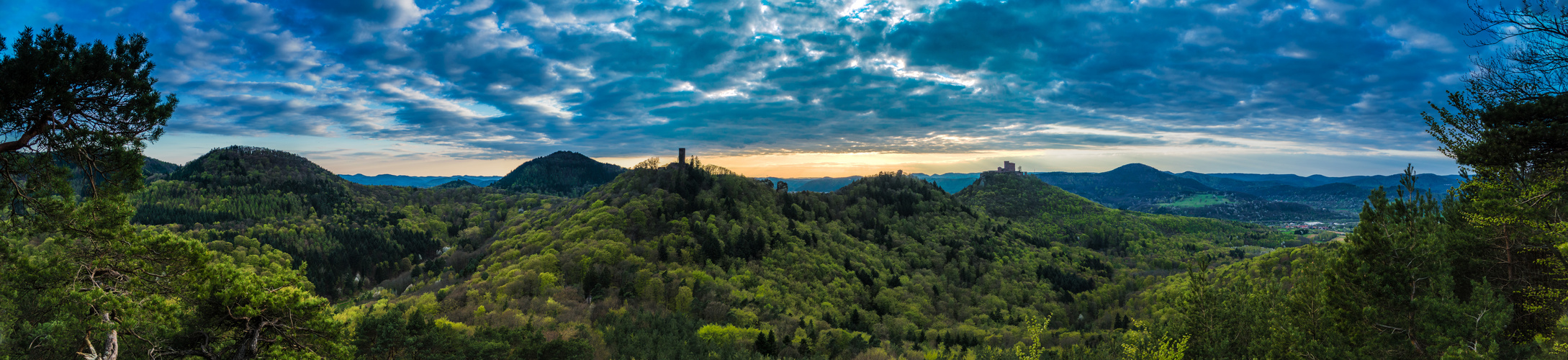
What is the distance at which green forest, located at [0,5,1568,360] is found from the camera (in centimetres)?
1362

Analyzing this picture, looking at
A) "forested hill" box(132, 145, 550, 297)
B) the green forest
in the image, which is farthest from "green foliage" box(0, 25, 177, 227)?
"forested hill" box(132, 145, 550, 297)

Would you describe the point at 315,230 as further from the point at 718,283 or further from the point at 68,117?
the point at 68,117

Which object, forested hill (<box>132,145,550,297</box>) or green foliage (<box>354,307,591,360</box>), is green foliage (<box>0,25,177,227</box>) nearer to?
green foliage (<box>354,307,591,360</box>)

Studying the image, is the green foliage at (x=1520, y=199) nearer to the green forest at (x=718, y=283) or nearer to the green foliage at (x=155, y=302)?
the green forest at (x=718, y=283)

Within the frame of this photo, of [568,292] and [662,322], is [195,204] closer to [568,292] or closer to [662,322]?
[568,292]

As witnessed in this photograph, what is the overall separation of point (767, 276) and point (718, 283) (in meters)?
12.3

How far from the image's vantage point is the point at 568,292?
64875 mm

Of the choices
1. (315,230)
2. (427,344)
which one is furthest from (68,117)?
(315,230)

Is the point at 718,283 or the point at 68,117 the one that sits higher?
the point at 68,117

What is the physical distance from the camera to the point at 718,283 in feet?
249

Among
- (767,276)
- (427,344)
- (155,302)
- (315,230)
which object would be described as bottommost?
(315,230)

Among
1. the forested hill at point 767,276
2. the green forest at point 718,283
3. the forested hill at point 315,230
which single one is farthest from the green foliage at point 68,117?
the forested hill at point 315,230

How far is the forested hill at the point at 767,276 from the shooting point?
55250mm

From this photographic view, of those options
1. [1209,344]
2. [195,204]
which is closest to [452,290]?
[1209,344]
